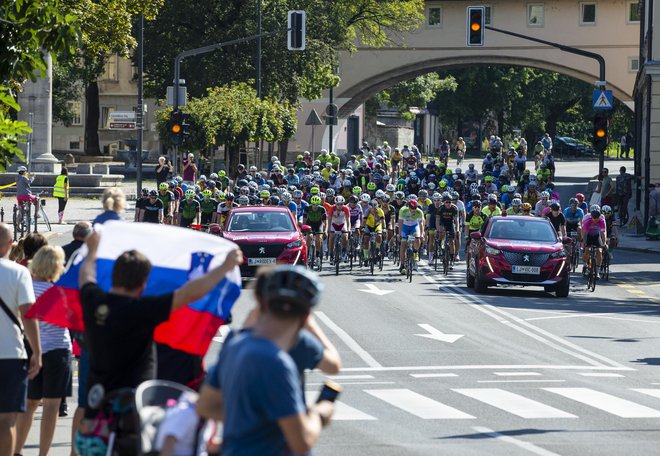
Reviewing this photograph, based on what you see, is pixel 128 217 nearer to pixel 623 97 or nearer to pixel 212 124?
pixel 212 124

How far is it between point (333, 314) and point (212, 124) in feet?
104

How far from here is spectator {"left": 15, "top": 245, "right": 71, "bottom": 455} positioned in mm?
10500

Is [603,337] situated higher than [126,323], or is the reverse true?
[126,323]

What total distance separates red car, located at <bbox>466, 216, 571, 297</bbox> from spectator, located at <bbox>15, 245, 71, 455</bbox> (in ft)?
56.9

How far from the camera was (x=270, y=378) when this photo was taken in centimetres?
555

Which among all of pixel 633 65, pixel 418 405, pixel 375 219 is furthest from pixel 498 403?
pixel 633 65

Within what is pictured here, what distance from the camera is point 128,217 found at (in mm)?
45906

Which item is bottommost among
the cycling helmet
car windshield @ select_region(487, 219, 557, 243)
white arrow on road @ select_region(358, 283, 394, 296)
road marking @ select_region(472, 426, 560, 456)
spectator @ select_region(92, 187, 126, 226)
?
white arrow on road @ select_region(358, 283, 394, 296)

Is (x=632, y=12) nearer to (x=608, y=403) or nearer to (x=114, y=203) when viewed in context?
(x=608, y=403)

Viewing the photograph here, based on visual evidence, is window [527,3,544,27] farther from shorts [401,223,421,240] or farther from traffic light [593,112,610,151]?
shorts [401,223,421,240]

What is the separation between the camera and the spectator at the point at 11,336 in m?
9.65

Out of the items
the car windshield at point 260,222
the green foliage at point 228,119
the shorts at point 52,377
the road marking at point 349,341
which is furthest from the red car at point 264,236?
the green foliage at point 228,119

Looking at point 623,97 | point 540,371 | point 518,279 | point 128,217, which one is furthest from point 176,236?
point 623,97

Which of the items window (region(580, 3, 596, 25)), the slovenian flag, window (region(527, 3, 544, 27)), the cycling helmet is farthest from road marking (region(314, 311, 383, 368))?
window (region(580, 3, 596, 25))
